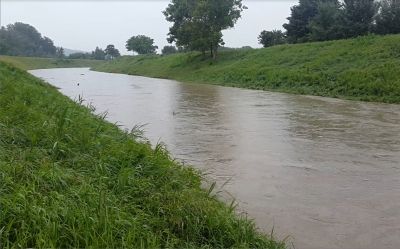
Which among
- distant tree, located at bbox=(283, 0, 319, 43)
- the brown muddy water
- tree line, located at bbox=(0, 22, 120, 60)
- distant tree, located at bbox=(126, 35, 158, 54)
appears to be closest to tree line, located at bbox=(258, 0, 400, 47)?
distant tree, located at bbox=(283, 0, 319, 43)

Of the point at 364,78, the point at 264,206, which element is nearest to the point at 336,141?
the point at 264,206

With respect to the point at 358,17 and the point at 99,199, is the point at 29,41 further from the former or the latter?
the point at 99,199

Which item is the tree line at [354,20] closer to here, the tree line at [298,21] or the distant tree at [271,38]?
the tree line at [298,21]

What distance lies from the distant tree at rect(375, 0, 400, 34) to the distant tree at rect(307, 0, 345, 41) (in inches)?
102

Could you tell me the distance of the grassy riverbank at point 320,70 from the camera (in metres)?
17.0

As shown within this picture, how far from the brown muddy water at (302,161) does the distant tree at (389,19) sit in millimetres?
18856

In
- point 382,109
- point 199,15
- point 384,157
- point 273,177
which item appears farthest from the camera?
point 199,15

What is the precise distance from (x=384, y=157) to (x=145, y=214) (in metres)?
4.87

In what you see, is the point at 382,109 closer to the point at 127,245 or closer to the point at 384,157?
the point at 384,157

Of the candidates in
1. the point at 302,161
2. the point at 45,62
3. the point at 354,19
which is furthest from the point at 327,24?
the point at 45,62

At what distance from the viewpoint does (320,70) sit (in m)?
21.0

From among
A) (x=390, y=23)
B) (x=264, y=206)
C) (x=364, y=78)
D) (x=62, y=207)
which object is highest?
(x=390, y=23)

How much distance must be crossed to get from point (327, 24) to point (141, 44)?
42482 mm

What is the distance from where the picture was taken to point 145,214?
374 cm
